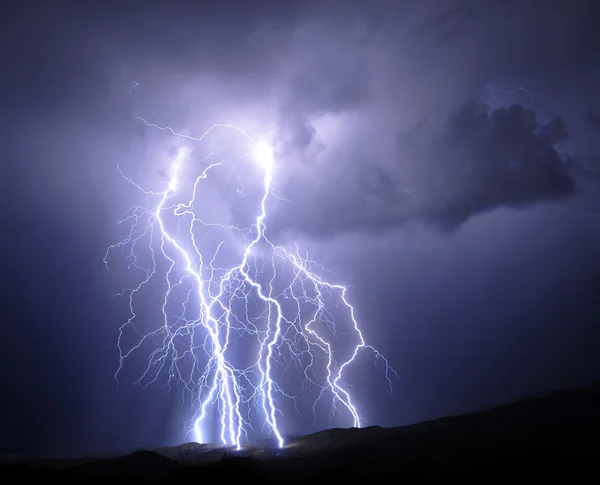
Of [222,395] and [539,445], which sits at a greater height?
[222,395]

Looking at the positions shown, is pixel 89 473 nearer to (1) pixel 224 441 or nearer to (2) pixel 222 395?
(2) pixel 222 395

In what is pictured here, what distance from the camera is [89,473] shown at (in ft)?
34.1

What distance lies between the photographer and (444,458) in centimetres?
987

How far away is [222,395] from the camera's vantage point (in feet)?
59.9

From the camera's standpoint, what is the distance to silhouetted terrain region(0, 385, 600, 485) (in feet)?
27.7

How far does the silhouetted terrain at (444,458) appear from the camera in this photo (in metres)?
8.45

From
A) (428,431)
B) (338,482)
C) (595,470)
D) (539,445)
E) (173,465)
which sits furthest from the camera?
(428,431)

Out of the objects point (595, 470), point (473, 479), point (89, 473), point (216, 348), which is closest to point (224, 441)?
point (216, 348)

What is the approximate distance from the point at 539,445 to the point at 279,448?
10.6m

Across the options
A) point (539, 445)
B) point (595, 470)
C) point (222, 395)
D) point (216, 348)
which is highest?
point (216, 348)

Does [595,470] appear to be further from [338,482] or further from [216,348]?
[216,348]

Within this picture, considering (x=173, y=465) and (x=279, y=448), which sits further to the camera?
(x=279, y=448)

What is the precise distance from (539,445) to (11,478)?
41.5ft

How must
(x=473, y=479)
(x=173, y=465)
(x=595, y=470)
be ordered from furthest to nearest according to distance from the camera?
(x=173, y=465) < (x=473, y=479) < (x=595, y=470)
